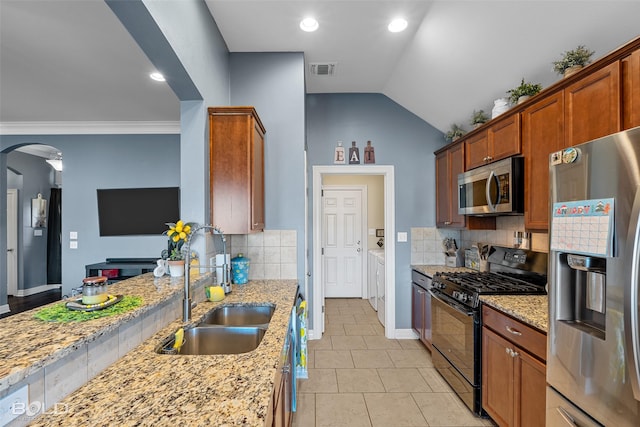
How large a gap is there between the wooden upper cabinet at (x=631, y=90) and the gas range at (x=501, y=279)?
1.20 metres

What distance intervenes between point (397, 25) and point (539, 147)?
1449mm

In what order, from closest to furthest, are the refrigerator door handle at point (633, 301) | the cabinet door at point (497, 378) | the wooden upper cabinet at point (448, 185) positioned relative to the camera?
the refrigerator door handle at point (633, 301), the cabinet door at point (497, 378), the wooden upper cabinet at point (448, 185)

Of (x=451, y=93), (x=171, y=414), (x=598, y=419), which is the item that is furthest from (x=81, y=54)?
(x=598, y=419)

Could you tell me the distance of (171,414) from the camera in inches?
32.2

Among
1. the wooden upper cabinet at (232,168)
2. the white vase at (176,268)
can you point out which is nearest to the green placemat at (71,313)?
the white vase at (176,268)

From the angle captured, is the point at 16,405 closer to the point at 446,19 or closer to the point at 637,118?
the point at 637,118

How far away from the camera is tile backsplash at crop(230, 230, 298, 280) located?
2.76 meters

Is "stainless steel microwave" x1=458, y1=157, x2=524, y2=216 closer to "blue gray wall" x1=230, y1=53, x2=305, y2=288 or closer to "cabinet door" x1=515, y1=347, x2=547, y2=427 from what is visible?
"cabinet door" x1=515, y1=347, x2=547, y2=427

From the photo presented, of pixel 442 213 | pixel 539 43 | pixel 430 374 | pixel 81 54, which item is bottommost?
pixel 430 374

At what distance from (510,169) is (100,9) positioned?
3069 millimetres

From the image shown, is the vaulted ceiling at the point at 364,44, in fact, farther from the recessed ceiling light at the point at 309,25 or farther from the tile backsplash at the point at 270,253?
the tile backsplash at the point at 270,253

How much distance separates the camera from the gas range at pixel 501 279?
216cm

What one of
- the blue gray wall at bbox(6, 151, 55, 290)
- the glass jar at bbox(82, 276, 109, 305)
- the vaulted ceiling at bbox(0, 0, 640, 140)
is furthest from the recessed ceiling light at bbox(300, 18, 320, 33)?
the blue gray wall at bbox(6, 151, 55, 290)

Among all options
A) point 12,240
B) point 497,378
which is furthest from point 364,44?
point 12,240
